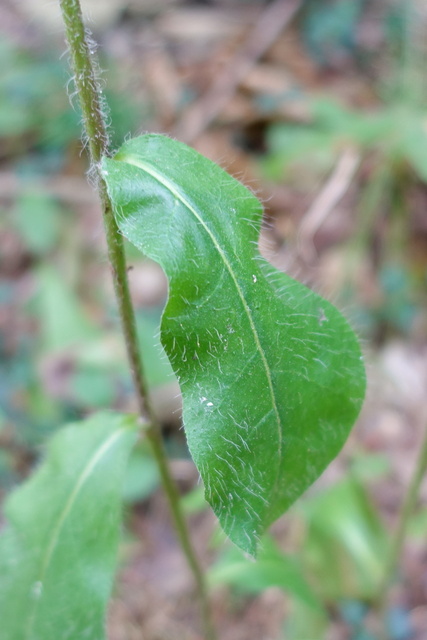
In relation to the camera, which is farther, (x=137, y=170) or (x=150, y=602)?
(x=150, y=602)

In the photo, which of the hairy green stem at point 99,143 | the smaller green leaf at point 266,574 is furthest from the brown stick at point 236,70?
the hairy green stem at point 99,143

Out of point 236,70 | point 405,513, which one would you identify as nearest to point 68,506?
point 405,513

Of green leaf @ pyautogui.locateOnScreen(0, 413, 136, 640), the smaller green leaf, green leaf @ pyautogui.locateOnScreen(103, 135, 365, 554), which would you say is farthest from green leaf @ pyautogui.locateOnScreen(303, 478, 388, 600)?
green leaf @ pyautogui.locateOnScreen(103, 135, 365, 554)

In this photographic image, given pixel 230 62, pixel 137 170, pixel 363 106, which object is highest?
pixel 230 62

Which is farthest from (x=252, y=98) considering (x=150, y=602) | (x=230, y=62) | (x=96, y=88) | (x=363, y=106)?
(x=96, y=88)

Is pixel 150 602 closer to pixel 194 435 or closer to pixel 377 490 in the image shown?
pixel 377 490

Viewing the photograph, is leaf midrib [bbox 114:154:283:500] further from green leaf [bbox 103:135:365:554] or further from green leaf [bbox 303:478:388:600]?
green leaf [bbox 303:478:388:600]

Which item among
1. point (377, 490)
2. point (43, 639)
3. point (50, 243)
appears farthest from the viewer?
point (50, 243)
